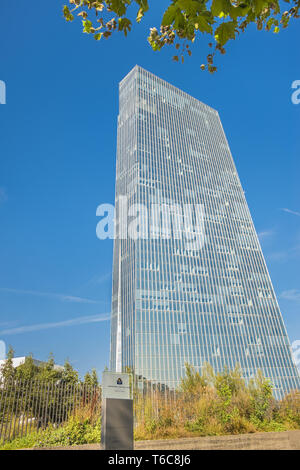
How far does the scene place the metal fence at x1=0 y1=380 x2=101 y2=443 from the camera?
1173 centimetres

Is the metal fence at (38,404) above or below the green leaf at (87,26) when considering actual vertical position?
below

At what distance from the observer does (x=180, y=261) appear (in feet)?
267

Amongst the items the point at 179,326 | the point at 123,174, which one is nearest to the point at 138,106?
the point at 123,174

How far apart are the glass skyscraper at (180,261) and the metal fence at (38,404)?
53.4 metres

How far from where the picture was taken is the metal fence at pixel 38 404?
1173 cm

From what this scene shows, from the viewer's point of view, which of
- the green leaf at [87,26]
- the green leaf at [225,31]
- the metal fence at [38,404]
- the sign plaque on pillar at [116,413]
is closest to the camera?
the green leaf at [225,31]

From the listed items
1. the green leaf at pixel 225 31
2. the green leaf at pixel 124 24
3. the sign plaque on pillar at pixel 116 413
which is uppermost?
the green leaf at pixel 124 24

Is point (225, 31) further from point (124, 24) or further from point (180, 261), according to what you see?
point (180, 261)

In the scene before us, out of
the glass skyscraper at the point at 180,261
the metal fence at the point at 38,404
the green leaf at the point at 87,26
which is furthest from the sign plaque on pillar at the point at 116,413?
the glass skyscraper at the point at 180,261

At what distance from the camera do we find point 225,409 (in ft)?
52.0

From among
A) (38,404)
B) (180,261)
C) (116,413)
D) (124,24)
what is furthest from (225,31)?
(180,261)

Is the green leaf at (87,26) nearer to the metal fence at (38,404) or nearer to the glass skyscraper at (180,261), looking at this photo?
the metal fence at (38,404)

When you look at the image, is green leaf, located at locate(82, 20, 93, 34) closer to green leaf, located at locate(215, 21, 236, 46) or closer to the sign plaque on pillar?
green leaf, located at locate(215, 21, 236, 46)
